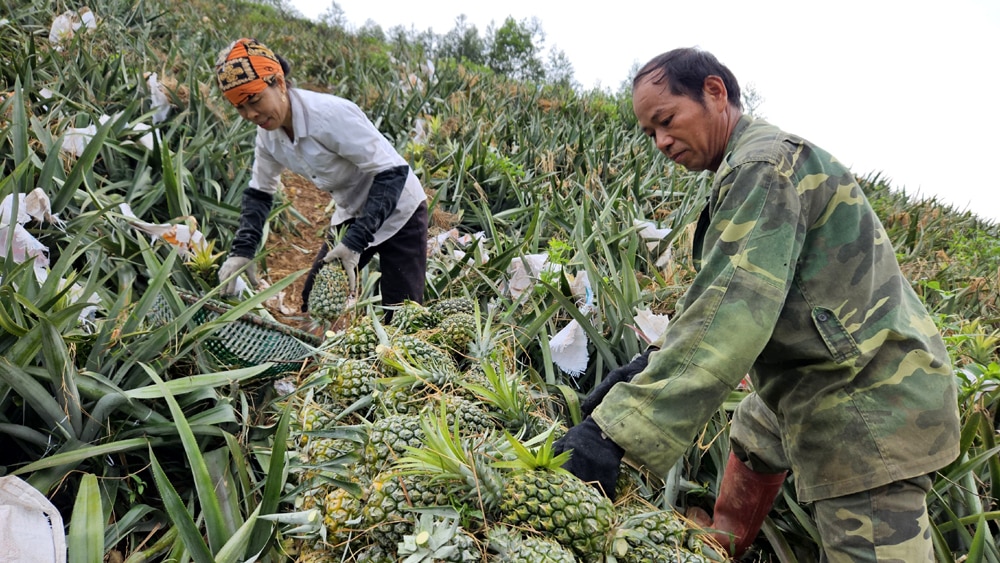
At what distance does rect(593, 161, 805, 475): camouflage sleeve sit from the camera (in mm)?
1124

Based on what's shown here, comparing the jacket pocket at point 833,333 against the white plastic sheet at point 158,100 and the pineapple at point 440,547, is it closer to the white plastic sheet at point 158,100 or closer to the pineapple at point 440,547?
the pineapple at point 440,547

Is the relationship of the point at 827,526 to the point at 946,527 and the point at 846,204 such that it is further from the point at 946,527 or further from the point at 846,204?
the point at 846,204

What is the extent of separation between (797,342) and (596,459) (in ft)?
1.93

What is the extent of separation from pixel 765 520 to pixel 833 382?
31.3 inches

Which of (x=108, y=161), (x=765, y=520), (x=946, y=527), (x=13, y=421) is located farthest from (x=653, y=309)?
(x=108, y=161)

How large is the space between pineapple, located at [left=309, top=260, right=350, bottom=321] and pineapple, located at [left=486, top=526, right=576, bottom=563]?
1.32m

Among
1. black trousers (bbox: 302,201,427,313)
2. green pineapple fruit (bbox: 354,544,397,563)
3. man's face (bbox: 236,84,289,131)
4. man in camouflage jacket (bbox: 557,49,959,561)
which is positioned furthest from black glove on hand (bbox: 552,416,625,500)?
man's face (bbox: 236,84,289,131)

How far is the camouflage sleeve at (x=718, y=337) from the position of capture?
1.12 meters

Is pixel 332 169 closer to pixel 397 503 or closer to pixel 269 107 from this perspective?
pixel 269 107

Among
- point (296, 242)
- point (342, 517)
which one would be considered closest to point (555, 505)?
point (342, 517)

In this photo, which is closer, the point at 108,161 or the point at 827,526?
the point at 827,526

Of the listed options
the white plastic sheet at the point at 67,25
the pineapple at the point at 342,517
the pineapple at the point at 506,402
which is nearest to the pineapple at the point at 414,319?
the pineapple at the point at 506,402

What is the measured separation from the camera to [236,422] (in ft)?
5.85

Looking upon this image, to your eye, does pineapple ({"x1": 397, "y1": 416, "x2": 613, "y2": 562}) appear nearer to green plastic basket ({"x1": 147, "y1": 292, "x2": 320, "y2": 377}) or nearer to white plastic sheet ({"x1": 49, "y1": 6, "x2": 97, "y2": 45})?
green plastic basket ({"x1": 147, "y1": 292, "x2": 320, "y2": 377})
